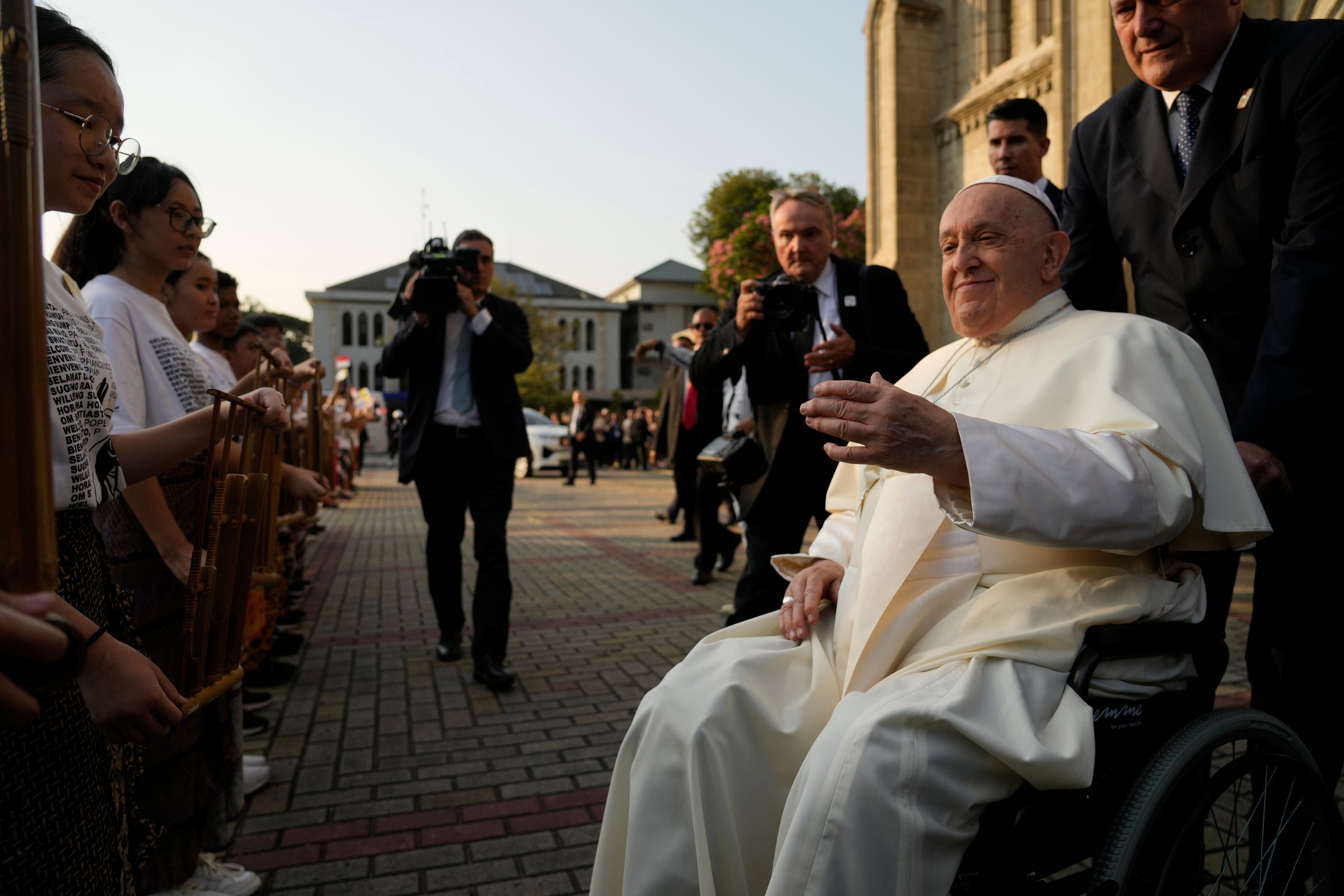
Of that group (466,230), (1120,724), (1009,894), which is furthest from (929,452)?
(466,230)

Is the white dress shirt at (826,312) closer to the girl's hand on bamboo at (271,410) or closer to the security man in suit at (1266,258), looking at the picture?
the security man in suit at (1266,258)

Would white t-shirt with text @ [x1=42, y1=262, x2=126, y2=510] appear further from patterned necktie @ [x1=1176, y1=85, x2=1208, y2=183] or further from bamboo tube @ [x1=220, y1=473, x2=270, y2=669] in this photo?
patterned necktie @ [x1=1176, y1=85, x2=1208, y2=183]

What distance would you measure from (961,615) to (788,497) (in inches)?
71.8

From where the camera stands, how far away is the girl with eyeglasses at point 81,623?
129 centimetres

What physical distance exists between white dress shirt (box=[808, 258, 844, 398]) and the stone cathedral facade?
10272 mm

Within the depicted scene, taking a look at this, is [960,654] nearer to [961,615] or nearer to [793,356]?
[961,615]

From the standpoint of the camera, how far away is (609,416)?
103 ft

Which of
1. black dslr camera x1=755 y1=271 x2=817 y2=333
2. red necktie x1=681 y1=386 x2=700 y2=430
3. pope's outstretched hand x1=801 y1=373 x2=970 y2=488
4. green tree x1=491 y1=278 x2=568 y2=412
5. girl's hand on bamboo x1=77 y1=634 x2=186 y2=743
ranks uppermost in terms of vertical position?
green tree x1=491 y1=278 x2=568 y2=412

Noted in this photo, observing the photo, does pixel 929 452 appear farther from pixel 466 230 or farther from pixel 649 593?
pixel 649 593

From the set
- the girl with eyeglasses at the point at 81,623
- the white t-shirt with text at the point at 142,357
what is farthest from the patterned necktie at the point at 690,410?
the girl with eyeglasses at the point at 81,623

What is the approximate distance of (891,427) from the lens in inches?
62.6

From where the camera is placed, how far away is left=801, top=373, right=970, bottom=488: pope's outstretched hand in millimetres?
1591

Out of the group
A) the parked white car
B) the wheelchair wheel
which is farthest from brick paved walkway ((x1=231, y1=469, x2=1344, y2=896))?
the parked white car

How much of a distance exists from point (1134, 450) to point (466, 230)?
12.8 ft
